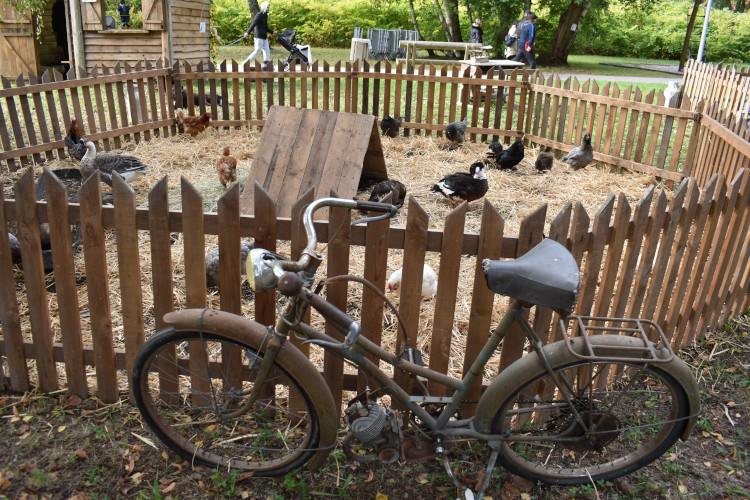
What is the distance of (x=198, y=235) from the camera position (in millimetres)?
3008

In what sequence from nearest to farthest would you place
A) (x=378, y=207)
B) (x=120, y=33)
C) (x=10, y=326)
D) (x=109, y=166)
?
(x=378, y=207) → (x=10, y=326) → (x=109, y=166) → (x=120, y=33)

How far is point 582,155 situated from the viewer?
9.27 m

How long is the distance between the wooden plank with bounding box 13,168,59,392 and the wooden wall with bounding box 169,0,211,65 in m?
12.4

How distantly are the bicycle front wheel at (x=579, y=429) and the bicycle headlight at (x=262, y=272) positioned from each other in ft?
4.00

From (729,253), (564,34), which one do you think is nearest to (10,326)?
(729,253)

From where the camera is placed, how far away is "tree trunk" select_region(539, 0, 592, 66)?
83.9 feet

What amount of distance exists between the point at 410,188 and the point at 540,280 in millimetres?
5853

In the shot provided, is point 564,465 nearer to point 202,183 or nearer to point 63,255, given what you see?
point 63,255

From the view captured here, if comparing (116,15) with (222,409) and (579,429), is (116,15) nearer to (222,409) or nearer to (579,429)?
(222,409)

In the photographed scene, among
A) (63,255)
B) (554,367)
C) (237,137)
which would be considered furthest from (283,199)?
(237,137)

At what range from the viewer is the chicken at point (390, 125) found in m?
10.8

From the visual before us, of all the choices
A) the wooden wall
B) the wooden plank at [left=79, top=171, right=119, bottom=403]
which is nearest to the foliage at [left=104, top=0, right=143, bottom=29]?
the wooden wall

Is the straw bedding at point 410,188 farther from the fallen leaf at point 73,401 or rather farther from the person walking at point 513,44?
the person walking at point 513,44

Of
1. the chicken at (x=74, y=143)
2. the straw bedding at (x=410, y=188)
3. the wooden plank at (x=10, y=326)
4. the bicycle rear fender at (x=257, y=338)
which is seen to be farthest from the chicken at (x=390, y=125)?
the bicycle rear fender at (x=257, y=338)
